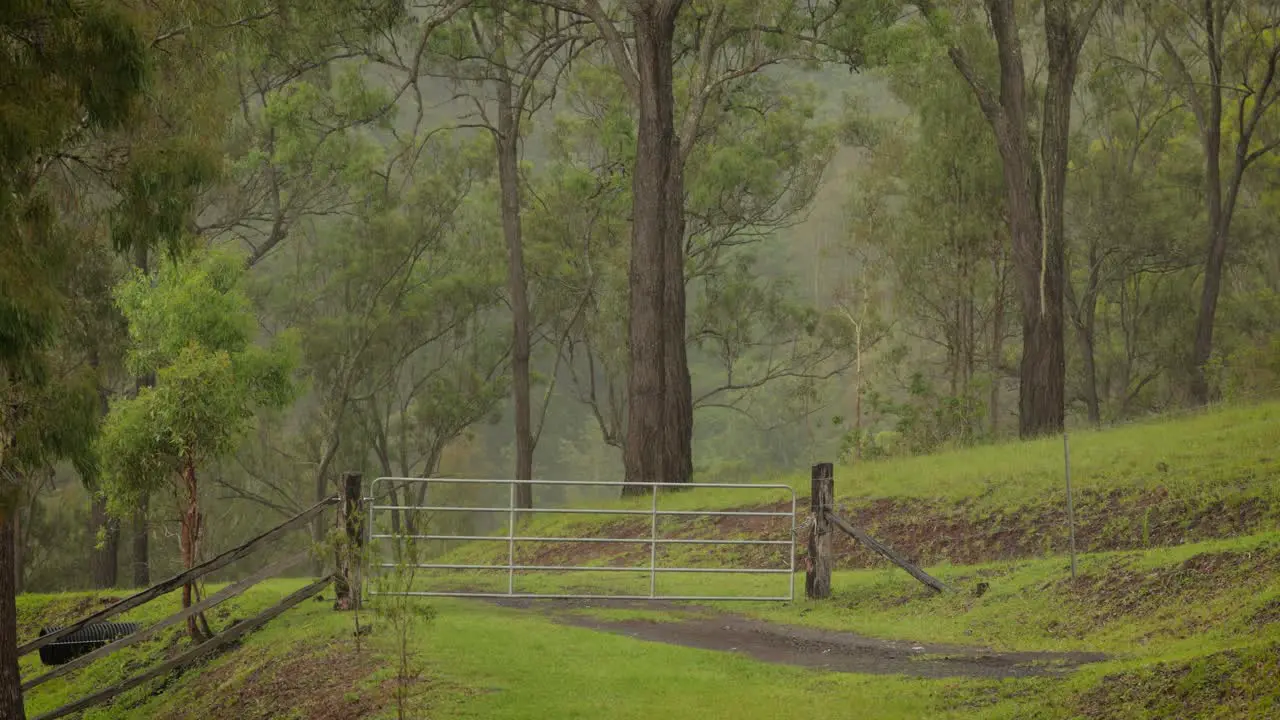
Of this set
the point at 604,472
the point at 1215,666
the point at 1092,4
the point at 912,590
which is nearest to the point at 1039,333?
the point at 1092,4

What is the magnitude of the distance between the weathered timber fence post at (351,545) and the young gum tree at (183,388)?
2.03 meters

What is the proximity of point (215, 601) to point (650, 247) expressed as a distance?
10807 mm

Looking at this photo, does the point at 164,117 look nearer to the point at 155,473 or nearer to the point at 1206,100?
the point at 155,473

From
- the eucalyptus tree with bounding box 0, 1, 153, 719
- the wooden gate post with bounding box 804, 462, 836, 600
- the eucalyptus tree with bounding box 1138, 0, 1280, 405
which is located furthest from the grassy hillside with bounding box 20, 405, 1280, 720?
the eucalyptus tree with bounding box 1138, 0, 1280, 405

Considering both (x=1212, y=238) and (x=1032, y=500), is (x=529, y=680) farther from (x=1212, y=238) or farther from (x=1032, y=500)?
(x=1212, y=238)

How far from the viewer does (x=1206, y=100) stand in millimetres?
39031

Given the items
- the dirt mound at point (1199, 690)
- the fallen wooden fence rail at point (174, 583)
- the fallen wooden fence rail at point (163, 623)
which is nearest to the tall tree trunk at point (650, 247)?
the fallen wooden fence rail at point (174, 583)

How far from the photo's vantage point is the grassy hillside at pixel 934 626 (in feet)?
30.2

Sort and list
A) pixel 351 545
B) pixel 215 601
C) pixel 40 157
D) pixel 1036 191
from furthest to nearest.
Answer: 1. pixel 1036 191
2. pixel 215 601
3. pixel 351 545
4. pixel 40 157


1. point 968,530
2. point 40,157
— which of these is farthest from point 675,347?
point 40,157

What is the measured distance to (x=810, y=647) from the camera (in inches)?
468

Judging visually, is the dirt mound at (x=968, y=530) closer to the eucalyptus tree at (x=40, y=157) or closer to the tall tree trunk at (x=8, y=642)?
the tall tree trunk at (x=8, y=642)

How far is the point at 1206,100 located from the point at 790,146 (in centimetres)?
1194

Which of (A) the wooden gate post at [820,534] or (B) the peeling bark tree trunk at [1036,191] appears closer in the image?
(A) the wooden gate post at [820,534]
